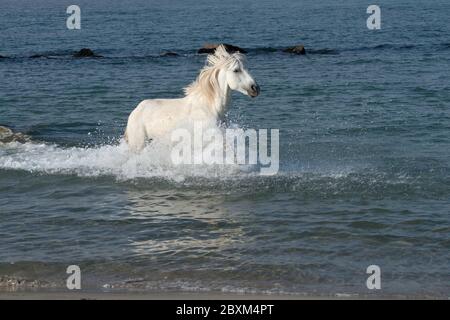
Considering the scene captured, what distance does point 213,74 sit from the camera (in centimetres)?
1126

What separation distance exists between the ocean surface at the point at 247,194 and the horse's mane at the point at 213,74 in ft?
3.51

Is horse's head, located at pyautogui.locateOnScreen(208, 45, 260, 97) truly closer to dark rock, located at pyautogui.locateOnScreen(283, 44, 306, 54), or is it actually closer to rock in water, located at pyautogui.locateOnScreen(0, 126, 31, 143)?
rock in water, located at pyautogui.locateOnScreen(0, 126, 31, 143)

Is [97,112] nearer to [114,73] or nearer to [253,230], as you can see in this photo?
[114,73]

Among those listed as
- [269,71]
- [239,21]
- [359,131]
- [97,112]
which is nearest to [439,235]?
[359,131]

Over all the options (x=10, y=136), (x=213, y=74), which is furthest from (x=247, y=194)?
(x=10, y=136)

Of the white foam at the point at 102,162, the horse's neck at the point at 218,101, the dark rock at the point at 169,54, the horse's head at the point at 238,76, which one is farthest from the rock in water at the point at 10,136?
the dark rock at the point at 169,54

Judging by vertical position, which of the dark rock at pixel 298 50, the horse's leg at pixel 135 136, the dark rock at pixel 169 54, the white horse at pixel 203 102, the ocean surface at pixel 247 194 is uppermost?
the dark rock at pixel 298 50

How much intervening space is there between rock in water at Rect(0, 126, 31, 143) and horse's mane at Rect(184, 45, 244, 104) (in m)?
4.70

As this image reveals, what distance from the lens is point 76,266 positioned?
8.12 m

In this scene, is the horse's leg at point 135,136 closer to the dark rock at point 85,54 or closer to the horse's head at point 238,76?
the horse's head at point 238,76

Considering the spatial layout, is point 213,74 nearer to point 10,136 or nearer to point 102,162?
point 102,162

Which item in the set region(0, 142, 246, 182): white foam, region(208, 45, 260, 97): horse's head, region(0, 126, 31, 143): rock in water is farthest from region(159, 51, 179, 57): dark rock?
region(208, 45, 260, 97): horse's head

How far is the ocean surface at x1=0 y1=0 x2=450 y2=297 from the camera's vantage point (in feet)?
26.0

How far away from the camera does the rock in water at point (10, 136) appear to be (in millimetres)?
14805
